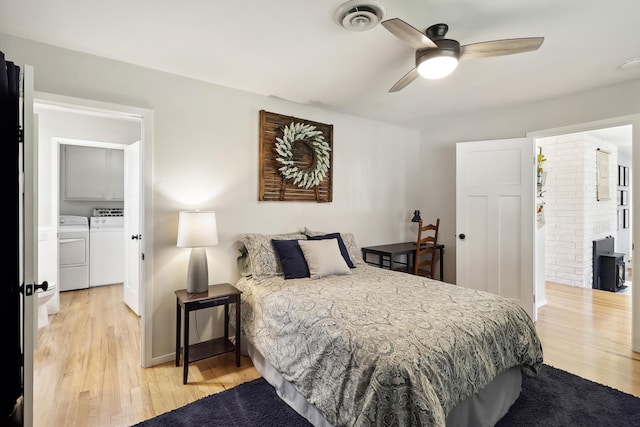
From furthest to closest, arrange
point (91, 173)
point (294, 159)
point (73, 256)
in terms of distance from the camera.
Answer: point (91, 173)
point (73, 256)
point (294, 159)

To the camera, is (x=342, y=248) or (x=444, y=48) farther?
(x=342, y=248)

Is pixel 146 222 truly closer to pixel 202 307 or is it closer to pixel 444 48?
pixel 202 307

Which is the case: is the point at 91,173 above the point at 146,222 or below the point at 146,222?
above

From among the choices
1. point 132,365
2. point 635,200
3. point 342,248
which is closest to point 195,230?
point 132,365

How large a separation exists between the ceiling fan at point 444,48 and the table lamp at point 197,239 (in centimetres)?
187

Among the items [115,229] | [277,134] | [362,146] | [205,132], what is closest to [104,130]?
[115,229]

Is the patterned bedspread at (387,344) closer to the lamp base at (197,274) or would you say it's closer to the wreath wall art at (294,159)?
the lamp base at (197,274)

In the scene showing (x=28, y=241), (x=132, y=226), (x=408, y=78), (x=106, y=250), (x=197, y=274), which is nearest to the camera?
(x=28, y=241)

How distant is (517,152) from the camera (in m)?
3.56

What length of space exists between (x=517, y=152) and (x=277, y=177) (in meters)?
2.67

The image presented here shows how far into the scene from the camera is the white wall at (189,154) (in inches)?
92.1

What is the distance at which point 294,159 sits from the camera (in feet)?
11.1

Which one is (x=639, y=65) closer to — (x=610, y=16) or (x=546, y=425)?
(x=610, y=16)

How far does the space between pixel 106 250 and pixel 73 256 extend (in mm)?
425
